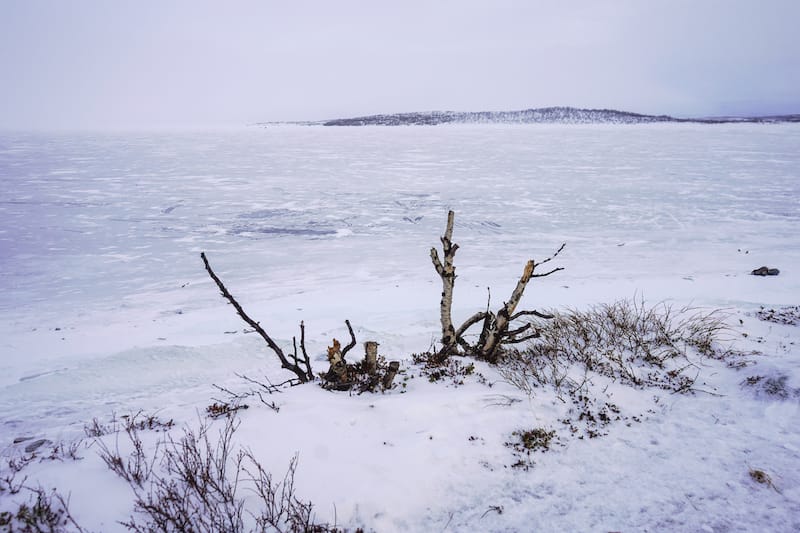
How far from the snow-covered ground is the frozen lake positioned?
0.07 meters

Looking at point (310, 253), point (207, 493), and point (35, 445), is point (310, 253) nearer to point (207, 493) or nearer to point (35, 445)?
point (35, 445)

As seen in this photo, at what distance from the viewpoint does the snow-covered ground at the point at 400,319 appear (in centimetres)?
327

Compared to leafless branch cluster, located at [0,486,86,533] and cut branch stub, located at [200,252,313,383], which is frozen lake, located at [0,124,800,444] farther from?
leafless branch cluster, located at [0,486,86,533]

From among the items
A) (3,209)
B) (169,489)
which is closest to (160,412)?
(169,489)

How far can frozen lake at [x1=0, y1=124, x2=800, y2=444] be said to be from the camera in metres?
6.70

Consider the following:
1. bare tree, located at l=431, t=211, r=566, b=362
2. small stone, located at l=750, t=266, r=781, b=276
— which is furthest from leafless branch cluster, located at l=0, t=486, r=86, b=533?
small stone, located at l=750, t=266, r=781, b=276

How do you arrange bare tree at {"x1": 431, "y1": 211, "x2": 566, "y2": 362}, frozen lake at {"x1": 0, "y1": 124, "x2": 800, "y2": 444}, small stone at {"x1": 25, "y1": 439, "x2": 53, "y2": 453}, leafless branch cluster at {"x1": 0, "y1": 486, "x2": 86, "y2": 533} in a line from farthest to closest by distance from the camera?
frozen lake at {"x1": 0, "y1": 124, "x2": 800, "y2": 444} → bare tree at {"x1": 431, "y1": 211, "x2": 566, "y2": 362} → small stone at {"x1": 25, "y1": 439, "x2": 53, "y2": 453} → leafless branch cluster at {"x1": 0, "y1": 486, "x2": 86, "y2": 533}

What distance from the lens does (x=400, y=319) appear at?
783 centimetres

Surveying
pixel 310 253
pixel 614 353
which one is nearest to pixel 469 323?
pixel 614 353

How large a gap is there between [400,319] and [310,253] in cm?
439

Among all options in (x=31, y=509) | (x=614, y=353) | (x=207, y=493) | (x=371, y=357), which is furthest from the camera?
(x=614, y=353)

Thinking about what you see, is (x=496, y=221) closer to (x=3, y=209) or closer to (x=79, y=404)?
(x=79, y=404)

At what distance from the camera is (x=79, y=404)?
17.6 ft

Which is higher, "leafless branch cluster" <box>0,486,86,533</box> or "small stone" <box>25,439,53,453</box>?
"leafless branch cluster" <box>0,486,86,533</box>
